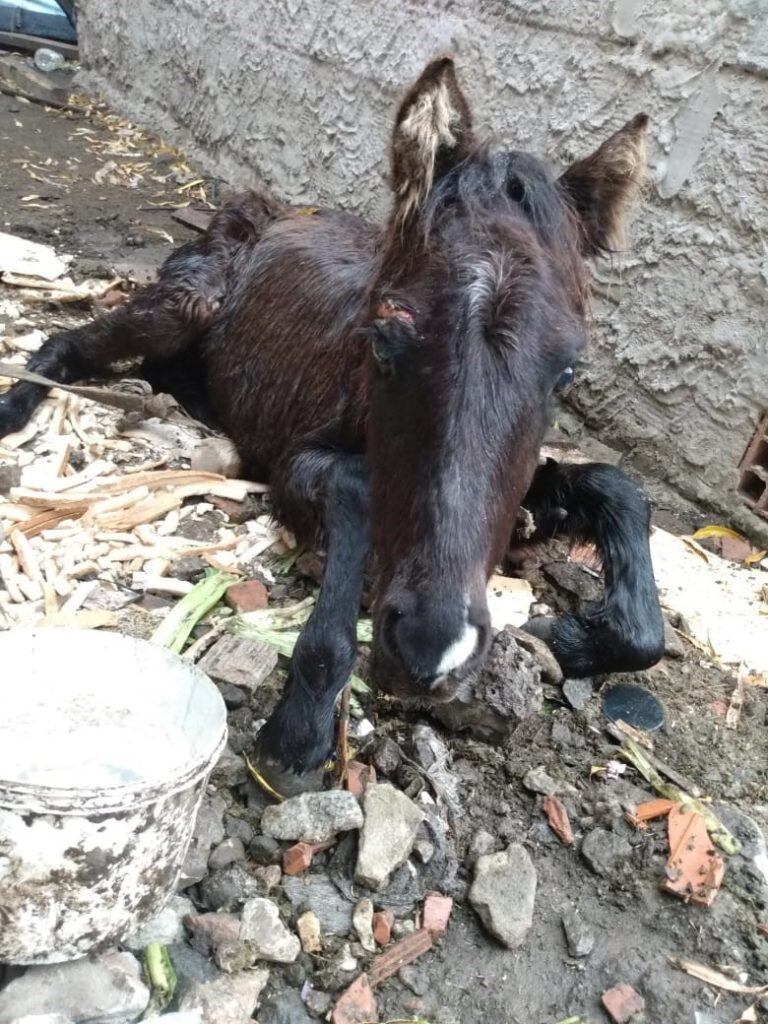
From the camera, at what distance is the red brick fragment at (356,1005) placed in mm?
2285

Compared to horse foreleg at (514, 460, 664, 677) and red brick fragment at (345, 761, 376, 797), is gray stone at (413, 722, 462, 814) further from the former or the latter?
horse foreleg at (514, 460, 664, 677)

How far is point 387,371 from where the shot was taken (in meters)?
2.75

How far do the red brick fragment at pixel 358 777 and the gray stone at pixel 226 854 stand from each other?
351 mm

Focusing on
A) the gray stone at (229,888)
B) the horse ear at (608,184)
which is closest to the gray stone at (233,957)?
the gray stone at (229,888)

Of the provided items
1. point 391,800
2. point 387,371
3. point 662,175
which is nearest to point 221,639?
point 391,800

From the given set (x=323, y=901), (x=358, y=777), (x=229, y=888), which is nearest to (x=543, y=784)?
(x=358, y=777)

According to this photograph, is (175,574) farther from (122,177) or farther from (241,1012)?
(122,177)

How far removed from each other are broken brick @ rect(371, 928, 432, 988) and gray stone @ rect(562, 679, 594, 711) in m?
1.10

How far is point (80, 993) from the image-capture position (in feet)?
6.83

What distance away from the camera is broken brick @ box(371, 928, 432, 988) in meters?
2.41

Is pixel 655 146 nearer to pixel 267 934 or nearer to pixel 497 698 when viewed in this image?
pixel 497 698

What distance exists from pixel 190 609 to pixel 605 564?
5.11ft

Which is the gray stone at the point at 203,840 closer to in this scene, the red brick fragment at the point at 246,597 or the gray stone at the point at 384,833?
the gray stone at the point at 384,833

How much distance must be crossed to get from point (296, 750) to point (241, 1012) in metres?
0.76
